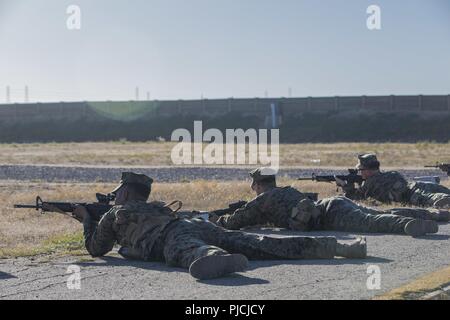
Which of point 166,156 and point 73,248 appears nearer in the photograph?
point 73,248

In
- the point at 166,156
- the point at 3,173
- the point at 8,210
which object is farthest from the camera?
the point at 166,156

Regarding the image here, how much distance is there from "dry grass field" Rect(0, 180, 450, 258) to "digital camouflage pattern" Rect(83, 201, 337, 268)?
1817 mm

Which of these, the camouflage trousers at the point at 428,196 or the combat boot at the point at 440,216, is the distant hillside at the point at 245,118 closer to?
the camouflage trousers at the point at 428,196

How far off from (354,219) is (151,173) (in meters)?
22.8

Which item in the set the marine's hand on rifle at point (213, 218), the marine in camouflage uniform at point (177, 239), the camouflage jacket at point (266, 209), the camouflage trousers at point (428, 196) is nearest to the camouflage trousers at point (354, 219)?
the camouflage jacket at point (266, 209)

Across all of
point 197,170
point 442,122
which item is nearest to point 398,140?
point 442,122

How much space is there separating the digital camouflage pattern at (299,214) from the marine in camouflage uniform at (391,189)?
10.7ft

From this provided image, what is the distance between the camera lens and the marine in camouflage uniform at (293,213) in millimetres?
13633

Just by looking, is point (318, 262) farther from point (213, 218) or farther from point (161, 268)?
point (213, 218)

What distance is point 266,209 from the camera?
45.3ft

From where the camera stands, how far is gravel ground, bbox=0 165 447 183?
107ft
